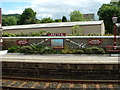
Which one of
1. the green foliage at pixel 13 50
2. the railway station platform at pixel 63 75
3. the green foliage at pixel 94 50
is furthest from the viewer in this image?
the green foliage at pixel 13 50

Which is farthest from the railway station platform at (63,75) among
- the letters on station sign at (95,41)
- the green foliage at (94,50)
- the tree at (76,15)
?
the tree at (76,15)

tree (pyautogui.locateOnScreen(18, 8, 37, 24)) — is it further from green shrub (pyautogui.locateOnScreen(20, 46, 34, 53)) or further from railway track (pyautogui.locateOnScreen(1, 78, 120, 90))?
railway track (pyautogui.locateOnScreen(1, 78, 120, 90))

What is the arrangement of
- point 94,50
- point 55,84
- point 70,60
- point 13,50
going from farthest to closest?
point 13,50 → point 94,50 → point 70,60 → point 55,84

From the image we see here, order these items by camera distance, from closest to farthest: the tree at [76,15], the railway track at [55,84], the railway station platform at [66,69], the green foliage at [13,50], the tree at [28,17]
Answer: the railway track at [55,84] < the railway station platform at [66,69] < the green foliage at [13,50] < the tree at [76,15] < the tree at [28,17]

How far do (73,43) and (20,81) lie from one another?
6544mm

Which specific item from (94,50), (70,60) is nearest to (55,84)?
(70,60)

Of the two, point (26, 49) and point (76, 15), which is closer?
point (26, 49)

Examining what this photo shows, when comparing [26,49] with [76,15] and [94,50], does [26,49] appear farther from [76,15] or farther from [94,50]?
[76,15]

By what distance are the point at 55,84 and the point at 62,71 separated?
3.03 ft

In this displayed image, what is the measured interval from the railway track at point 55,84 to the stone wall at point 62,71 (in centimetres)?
48

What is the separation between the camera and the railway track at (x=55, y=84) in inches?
300

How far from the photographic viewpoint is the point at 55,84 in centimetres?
820

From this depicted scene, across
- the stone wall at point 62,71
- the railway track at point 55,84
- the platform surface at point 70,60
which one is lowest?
the railway track at point 55,84

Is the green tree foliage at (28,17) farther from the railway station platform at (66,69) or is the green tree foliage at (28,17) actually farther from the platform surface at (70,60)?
the railway station platform at (66,69)
